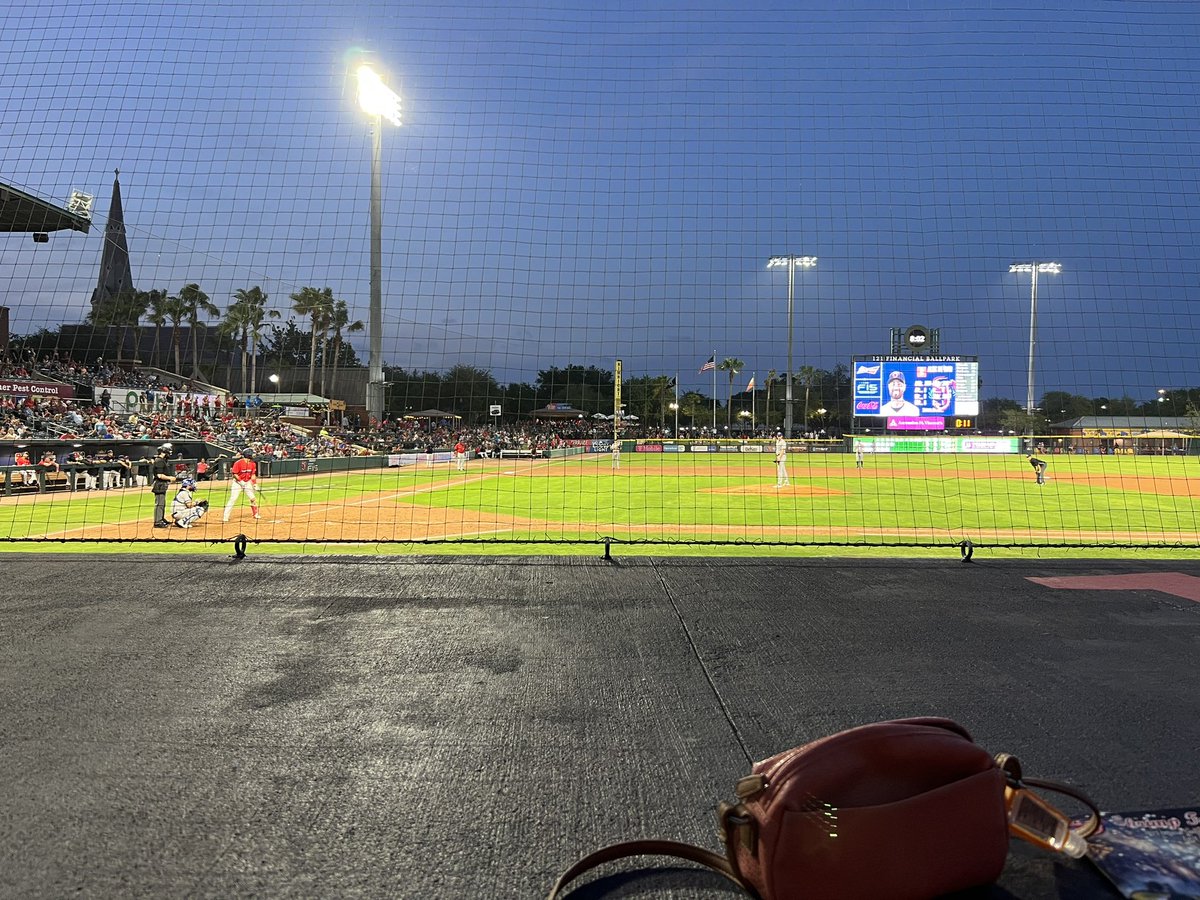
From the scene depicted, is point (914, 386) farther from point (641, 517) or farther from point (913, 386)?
point (641, 517)

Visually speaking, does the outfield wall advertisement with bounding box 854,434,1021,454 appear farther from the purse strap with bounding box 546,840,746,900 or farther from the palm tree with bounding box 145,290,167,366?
the purse strap with bounding box 546,840,746,900

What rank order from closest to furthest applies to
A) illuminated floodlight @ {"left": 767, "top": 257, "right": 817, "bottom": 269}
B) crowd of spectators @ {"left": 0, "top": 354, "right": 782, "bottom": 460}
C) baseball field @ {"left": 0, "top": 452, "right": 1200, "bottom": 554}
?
1. baseball field @ {"left": 0, "top": 452, "right": 1200, "bottom": 554}
2. illuminated floodlight @ {"left": 767, "top": 257, "right": 817, "bottom": 269}
3. crowd of spectators @ {"left": 0, "top": 354, "right": 782, "bottom": 460}

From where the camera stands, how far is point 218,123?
34.1 ft

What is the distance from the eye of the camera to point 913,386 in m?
39.0

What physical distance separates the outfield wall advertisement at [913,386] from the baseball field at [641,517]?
14.0m

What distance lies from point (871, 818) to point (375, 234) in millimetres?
10368

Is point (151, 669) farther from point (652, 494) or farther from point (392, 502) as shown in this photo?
point (652, 494)

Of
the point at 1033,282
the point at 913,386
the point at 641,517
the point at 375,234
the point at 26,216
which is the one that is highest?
the point at 26,216

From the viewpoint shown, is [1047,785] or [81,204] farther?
[81,204]

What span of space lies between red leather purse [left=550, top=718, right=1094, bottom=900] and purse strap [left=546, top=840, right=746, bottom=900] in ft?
0.22

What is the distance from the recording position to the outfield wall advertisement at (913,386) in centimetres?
3853

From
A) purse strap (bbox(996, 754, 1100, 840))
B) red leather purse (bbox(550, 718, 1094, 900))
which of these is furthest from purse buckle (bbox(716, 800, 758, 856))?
purse strap (bbox(996, 754, 1100, 840))

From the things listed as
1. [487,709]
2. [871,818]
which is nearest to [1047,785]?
[871,818]

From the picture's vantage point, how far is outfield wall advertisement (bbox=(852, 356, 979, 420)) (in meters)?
38.5
